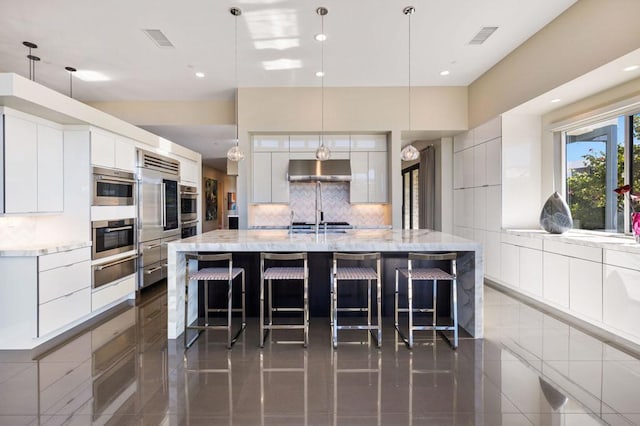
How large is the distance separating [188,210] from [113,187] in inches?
82.4

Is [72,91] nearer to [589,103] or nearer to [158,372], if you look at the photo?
[158,372]

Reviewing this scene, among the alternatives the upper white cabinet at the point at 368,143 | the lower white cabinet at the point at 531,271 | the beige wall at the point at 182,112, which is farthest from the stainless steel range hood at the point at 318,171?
the lower white cabinet at the point at 531,271

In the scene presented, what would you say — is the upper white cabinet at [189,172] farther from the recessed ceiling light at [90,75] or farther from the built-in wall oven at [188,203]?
the recessed ceiling light at [90,75]

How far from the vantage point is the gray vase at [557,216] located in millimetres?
4148

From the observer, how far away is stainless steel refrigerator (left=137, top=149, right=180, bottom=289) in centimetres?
487

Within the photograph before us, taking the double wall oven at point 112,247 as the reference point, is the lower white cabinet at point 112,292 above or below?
below

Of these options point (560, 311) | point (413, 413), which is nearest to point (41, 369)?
point (413, 413)

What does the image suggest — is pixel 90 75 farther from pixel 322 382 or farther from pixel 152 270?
pixel 322 382

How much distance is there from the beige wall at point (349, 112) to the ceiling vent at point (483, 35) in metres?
1.64

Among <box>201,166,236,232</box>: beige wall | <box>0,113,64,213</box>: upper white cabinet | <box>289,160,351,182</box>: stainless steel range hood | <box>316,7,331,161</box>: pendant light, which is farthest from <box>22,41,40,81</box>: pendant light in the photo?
<box>201,166,236,232</box>: beige wall

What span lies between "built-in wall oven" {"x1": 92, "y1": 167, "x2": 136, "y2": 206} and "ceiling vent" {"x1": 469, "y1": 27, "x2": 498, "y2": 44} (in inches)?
191

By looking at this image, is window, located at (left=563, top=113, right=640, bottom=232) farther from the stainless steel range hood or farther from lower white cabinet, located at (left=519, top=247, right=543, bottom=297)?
the stainless steel range hood

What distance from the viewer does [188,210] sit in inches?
252

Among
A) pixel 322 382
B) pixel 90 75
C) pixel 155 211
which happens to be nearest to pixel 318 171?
pixel 155 211
